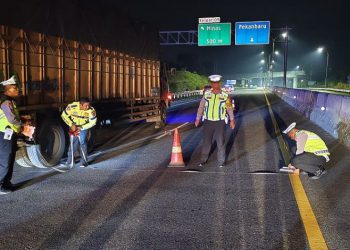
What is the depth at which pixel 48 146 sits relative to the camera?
8.66 meters

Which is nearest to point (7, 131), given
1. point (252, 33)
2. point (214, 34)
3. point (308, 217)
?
point (308, 217)

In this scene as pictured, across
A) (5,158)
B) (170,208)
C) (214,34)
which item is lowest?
(170,208)

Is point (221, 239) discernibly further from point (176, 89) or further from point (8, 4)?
point (176, 89)

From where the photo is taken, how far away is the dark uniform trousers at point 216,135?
8.35 m

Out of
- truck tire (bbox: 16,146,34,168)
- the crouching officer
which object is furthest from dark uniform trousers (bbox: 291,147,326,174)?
truck tire (bbox: 16,146,34,168)

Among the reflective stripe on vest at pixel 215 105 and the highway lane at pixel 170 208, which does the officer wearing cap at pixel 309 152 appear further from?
the reflective stripe on vest at pixel 215 105

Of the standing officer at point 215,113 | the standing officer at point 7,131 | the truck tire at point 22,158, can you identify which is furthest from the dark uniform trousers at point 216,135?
the standing officer at point 7,131

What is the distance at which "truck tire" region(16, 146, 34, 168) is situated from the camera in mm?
7959

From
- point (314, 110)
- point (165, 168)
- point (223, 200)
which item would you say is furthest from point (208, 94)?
point (314, 110)

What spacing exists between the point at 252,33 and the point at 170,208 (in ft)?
115

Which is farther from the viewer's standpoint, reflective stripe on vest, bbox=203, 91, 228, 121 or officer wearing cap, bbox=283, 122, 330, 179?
reflective stripe on vest, bbox=203, 91, 228, 121

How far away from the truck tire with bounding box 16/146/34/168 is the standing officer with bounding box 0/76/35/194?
1.41 meters

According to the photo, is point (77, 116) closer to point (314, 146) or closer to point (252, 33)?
point (314, 146)

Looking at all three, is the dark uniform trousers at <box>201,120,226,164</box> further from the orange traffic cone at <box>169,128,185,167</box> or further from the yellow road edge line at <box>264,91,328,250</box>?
the yellow road edge line at <box>264,91,328,250</box>
